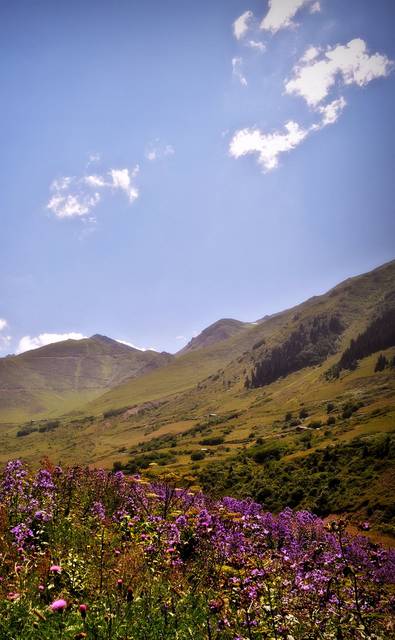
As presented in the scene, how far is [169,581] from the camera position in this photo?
593 centimetres

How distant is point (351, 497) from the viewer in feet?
127

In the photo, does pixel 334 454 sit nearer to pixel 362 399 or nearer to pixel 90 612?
pixel 90 612

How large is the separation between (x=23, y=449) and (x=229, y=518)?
205 meters

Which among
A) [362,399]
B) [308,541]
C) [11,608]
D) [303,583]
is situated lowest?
[362,399]

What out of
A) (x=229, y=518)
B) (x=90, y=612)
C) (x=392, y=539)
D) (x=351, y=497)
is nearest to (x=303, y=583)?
(x=229, y=518)

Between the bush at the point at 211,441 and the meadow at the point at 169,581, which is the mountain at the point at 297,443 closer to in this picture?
the bush at the point at 211,441

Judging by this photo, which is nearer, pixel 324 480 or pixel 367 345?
pixel 324 480

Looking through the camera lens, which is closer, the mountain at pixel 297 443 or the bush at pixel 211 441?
the mountain at pixel 297 443

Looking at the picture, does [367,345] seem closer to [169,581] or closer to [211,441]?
[211,441]

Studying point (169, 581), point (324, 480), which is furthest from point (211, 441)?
point (169, 581)

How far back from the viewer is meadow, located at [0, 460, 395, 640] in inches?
203

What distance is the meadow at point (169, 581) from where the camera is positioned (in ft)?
16.9

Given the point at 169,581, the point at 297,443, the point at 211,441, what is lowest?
the point at 211,441

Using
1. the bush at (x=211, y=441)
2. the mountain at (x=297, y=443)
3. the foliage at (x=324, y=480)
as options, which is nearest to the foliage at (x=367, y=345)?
the mountain at (x=297, y=443)
